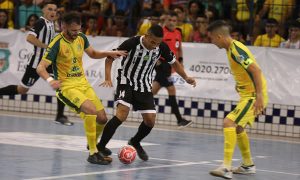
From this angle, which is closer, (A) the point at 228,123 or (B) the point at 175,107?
(A) the point at 228,123

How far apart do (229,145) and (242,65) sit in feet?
3.50

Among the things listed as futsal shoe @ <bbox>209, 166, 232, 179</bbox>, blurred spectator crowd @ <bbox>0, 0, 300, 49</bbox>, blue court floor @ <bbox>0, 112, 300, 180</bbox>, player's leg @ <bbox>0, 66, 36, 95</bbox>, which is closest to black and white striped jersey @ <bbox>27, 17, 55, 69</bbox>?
player's leg @ <bbox>0, 66, 36, 95</bbox>

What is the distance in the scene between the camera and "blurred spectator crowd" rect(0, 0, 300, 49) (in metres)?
18.3

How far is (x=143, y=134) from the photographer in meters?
12.7

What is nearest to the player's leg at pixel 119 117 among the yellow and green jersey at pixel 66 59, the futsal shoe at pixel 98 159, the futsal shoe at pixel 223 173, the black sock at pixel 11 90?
the futsal shoe at pixel 98 159

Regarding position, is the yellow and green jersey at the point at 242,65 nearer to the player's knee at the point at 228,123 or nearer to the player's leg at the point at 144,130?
the player's knee at the point at 228,123

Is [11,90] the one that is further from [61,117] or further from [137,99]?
[137,99]

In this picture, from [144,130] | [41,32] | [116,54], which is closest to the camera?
[116,54]

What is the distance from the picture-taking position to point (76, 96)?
12.0m

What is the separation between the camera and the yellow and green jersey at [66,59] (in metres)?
12.2

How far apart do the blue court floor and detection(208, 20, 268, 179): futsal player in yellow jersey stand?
0.28 m

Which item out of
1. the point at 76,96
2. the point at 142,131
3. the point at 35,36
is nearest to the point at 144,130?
the point at 142,131

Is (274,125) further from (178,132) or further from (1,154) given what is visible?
(1,154)

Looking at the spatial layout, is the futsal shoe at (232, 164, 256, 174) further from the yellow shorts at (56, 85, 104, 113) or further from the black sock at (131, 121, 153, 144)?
the yellow shorts at (56, 85, 104, 113)
